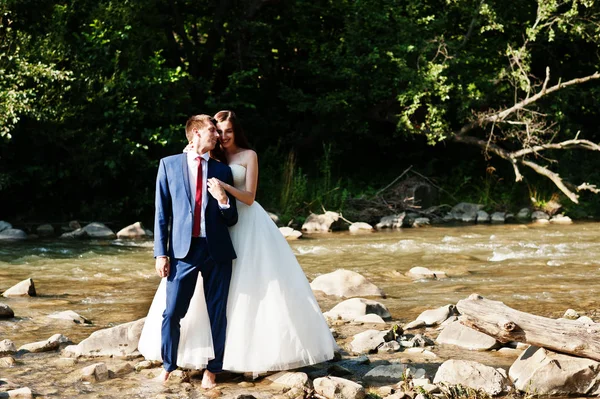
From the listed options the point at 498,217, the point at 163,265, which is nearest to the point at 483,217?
the point at 498,217

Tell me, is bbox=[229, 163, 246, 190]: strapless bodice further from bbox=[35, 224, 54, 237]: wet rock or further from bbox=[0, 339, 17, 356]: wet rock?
bbox=[35, 224, 54, 237]: wet rock

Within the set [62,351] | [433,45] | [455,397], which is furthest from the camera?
[433,45]

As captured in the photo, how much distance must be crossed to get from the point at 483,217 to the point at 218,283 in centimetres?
1406

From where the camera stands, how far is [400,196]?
63.1 feet

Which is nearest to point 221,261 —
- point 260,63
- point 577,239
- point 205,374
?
point 205,374

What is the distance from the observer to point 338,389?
4.98 m

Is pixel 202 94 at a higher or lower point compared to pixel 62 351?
higher

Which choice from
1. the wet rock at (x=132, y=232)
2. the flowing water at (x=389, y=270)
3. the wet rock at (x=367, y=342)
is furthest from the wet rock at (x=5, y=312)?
the wet rock at (x=132, y=232)

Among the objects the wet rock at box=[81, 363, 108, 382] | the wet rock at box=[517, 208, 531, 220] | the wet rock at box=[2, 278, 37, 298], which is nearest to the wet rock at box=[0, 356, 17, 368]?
the wet rock at box=[81, 363, 108, 382]

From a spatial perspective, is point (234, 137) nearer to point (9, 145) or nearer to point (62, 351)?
point (62, 351)

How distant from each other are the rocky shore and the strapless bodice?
1.31m

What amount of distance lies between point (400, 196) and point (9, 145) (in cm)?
885

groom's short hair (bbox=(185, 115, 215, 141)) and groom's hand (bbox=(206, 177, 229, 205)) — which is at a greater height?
groom's short hair (bbox=(185, 115, 215, 141))

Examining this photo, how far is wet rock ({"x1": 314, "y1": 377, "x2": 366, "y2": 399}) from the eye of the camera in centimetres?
496
